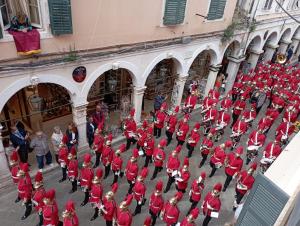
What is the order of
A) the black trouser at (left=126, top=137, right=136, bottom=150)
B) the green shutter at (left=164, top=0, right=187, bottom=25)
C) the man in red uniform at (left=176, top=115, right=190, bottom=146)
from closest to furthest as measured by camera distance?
the green shutter at (left=164, top=0, right=187, bottom=25)
the man in red uniform at (left=176, top=115, right=190, bottom=146)
the black trouser at (left=126, top=137, right=136, bottom=150)

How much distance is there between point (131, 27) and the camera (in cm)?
995

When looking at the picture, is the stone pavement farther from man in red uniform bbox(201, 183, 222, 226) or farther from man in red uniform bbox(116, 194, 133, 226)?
man in red uniform bbox(116, 194, 133, 226)

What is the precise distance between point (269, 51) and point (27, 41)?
692 inches

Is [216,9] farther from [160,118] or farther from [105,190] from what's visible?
[105,190]

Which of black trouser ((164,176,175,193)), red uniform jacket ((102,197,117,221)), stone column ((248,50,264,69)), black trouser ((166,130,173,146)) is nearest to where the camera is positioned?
red uniform jacket ((102,197,117,221))

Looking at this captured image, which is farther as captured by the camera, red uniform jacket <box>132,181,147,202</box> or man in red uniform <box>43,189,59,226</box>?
red uniform jacket <box>132,181,147,202</box>

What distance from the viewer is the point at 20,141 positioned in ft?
31.1

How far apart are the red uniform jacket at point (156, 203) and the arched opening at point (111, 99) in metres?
4.94

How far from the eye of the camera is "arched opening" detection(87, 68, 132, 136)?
12586 mm

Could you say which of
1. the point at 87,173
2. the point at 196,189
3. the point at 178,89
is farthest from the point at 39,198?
the point at 178,89

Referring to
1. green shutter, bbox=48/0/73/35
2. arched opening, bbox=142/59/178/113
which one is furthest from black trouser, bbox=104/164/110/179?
arched opening, bbox=142/59/178/113

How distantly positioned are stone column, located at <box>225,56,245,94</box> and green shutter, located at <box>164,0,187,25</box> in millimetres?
6200

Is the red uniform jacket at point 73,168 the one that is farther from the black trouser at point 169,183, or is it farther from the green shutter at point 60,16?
the green shutter at point 60,16

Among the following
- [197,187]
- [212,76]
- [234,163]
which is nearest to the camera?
[197,187]
